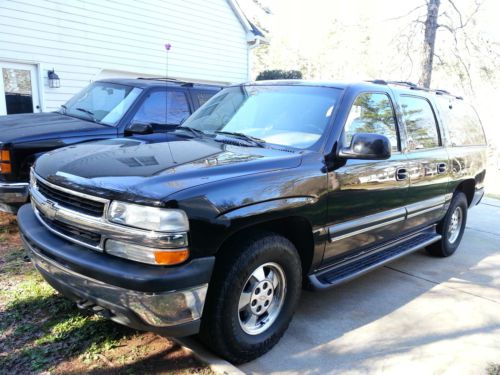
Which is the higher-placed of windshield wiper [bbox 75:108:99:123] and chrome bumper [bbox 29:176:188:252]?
windshield wiper [bbox 75:108:99:123]

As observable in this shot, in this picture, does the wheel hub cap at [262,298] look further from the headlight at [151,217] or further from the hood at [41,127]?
the hood at [41,127]

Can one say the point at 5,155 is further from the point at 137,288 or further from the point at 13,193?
the point at 137,288

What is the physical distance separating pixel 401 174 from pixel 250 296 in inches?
78.4

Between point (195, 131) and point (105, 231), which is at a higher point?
point (195, 131)

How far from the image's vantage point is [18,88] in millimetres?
9719

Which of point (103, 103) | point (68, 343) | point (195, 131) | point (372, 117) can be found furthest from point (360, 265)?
point (103, 103)

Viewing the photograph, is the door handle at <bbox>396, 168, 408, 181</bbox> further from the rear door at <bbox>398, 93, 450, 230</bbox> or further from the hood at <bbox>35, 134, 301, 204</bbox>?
A: the hood at <bbox>35, 134, 301, 204</bbox>

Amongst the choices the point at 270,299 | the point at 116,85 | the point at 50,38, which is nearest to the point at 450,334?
the point at 270,299

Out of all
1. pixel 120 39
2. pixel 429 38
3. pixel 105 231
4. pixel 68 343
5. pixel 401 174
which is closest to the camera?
pixel 105 231

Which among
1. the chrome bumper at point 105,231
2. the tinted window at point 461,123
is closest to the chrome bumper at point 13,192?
the chrome bumper at point 105,231

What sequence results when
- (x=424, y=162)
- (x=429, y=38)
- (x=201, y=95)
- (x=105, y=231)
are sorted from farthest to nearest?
(x=429, y=38)
(x=201, y=95)
(x=424, y=162)
(x=105, y=231)

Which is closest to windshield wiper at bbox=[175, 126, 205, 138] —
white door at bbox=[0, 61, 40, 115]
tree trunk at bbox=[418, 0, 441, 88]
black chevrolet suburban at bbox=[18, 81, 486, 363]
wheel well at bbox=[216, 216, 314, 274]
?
black chevrolet suburban at bbox=[18, 81, 486, 363]

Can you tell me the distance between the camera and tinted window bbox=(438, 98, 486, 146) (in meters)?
5.16

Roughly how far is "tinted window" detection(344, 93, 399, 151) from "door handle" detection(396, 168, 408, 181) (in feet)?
0.67
